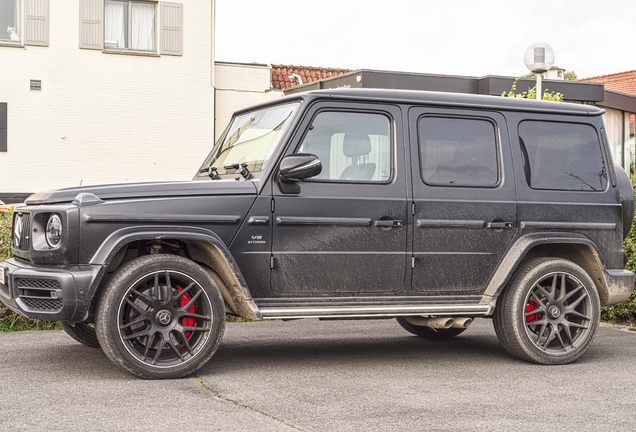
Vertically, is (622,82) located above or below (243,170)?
above

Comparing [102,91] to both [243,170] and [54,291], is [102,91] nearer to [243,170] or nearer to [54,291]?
[243,170]

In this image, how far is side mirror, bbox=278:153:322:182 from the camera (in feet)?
20.8

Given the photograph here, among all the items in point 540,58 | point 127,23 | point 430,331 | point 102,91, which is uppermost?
point 127,23

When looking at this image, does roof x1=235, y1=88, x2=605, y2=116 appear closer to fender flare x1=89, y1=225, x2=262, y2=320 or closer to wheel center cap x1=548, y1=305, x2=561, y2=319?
fender flare x1=89, y1=225, x2=262, y2=320

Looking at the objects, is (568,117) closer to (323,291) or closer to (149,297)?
(323,291)

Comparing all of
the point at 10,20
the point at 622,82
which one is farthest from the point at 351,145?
the point at 622,82

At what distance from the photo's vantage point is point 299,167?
20.8 feet

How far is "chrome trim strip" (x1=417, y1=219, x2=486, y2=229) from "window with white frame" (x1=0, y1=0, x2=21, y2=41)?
19606 millimetres

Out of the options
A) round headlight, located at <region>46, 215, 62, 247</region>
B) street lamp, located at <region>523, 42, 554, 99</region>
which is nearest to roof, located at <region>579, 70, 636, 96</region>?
street lamp, located at <region>523, 42, 554, 99</region>

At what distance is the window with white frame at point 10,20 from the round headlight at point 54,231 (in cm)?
1931

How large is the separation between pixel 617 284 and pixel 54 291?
4.45m

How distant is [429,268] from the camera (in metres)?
6.87

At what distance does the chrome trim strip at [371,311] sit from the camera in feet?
21.0

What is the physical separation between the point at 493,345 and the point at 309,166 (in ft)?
9.72
